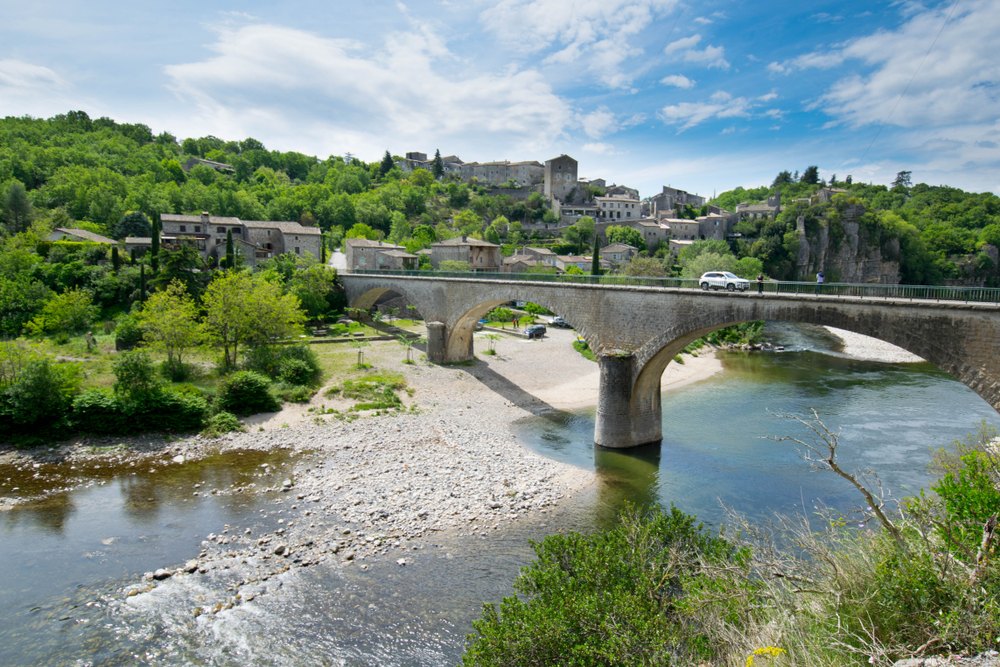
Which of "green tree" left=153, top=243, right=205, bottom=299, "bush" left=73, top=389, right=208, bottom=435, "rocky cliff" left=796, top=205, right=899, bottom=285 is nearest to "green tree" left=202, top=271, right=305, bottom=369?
"bush" left=73, top=389, right=208, bottom=435

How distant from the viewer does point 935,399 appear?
32531mm

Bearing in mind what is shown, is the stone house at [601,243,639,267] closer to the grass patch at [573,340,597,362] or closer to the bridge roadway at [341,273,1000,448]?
the grass patch at [573,340,597,362]

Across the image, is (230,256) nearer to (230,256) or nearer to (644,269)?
(230,256)

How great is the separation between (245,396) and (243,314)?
7585 millimetres

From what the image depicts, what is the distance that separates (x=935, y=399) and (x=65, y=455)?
48469 mm

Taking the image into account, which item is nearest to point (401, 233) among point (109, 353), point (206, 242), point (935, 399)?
point (206, 242)

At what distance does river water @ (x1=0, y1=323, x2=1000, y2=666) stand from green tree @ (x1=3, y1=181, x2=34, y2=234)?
56.8 m

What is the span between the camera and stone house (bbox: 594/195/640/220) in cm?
10806

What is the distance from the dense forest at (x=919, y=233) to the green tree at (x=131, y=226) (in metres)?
84.8

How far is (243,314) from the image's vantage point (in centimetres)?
3281

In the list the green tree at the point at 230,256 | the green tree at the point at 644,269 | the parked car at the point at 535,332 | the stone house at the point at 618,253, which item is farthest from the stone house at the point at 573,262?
the green tree at the point at 230,256

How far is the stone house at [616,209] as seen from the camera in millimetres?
108062

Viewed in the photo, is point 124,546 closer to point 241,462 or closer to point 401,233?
point 241,462

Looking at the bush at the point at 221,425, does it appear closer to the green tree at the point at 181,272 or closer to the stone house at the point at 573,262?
the green tree at the point at 181,272
